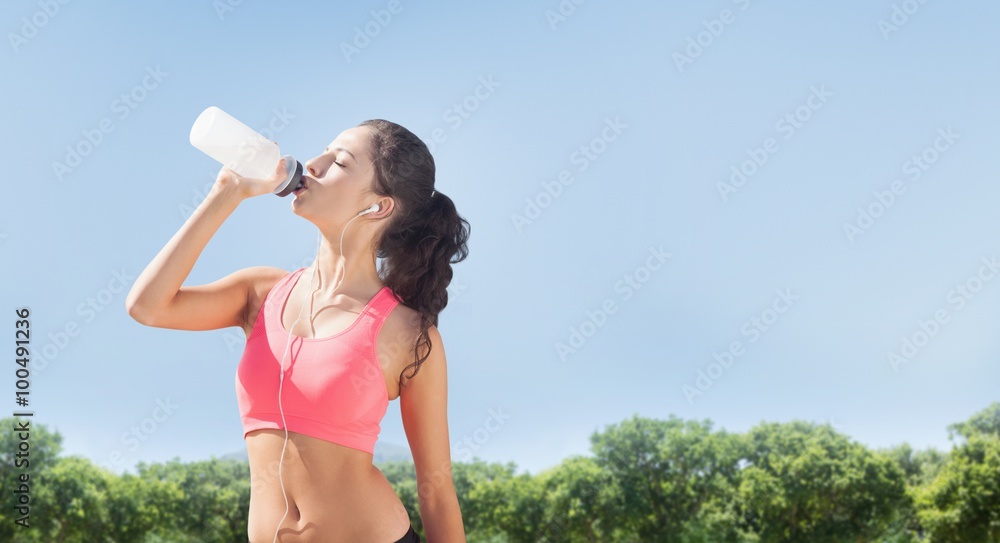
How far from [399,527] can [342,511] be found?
229 millimetres

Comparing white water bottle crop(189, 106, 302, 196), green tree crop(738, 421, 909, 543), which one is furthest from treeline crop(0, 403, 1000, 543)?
white water bottle crop(189, 106, 302, 196)

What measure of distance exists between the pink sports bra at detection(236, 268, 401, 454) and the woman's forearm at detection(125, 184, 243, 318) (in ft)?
1.32

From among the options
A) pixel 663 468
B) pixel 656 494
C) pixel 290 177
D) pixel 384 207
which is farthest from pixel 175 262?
pixel 663 468

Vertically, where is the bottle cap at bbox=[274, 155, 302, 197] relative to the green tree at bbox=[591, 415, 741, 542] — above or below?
below

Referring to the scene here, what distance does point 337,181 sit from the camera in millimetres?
3291

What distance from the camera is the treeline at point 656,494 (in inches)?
1227

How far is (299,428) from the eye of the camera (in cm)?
292

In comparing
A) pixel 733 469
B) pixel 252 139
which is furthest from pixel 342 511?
pixel 733 469

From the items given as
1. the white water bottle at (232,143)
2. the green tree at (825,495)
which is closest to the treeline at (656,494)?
the green tree at (825,495)

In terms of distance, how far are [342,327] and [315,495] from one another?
2.07ft

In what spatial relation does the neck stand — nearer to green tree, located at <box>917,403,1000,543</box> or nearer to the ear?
the ear

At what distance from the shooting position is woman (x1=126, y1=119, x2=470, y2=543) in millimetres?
2906

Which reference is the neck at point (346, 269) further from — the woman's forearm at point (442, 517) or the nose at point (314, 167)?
the woman's forearm at point (442, 517)

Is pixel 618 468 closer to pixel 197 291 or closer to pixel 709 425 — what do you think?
pixel 709 425
